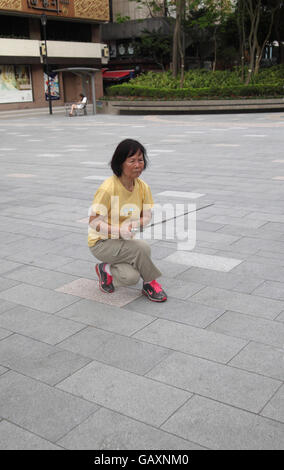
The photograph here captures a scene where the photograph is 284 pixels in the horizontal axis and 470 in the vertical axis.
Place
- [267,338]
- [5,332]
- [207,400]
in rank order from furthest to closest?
[5,332] → [267,338] → [207,400]

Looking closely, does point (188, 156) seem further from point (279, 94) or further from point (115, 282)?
point (279, 94)

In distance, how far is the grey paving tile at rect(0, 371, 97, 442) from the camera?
2807 millimetres

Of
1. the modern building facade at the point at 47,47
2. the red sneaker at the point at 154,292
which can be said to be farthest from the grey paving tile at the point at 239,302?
the modern building facade at the point at 47,47

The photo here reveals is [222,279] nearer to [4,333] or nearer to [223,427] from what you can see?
[4,333]

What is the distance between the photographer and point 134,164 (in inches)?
162

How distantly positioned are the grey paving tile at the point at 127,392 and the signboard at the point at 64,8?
39.7 metres

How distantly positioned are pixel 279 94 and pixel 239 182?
66.1ft

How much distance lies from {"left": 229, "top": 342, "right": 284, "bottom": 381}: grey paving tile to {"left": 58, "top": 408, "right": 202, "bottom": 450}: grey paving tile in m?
0.86

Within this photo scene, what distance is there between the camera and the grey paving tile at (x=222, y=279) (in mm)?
4723

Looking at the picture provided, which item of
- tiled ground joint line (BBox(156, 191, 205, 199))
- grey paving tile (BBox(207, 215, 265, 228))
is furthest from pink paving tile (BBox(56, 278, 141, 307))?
tiled ground joint line (BBox(156, 191, 205, 199))

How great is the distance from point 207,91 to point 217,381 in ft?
88.8

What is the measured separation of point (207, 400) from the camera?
3000 millimetres
